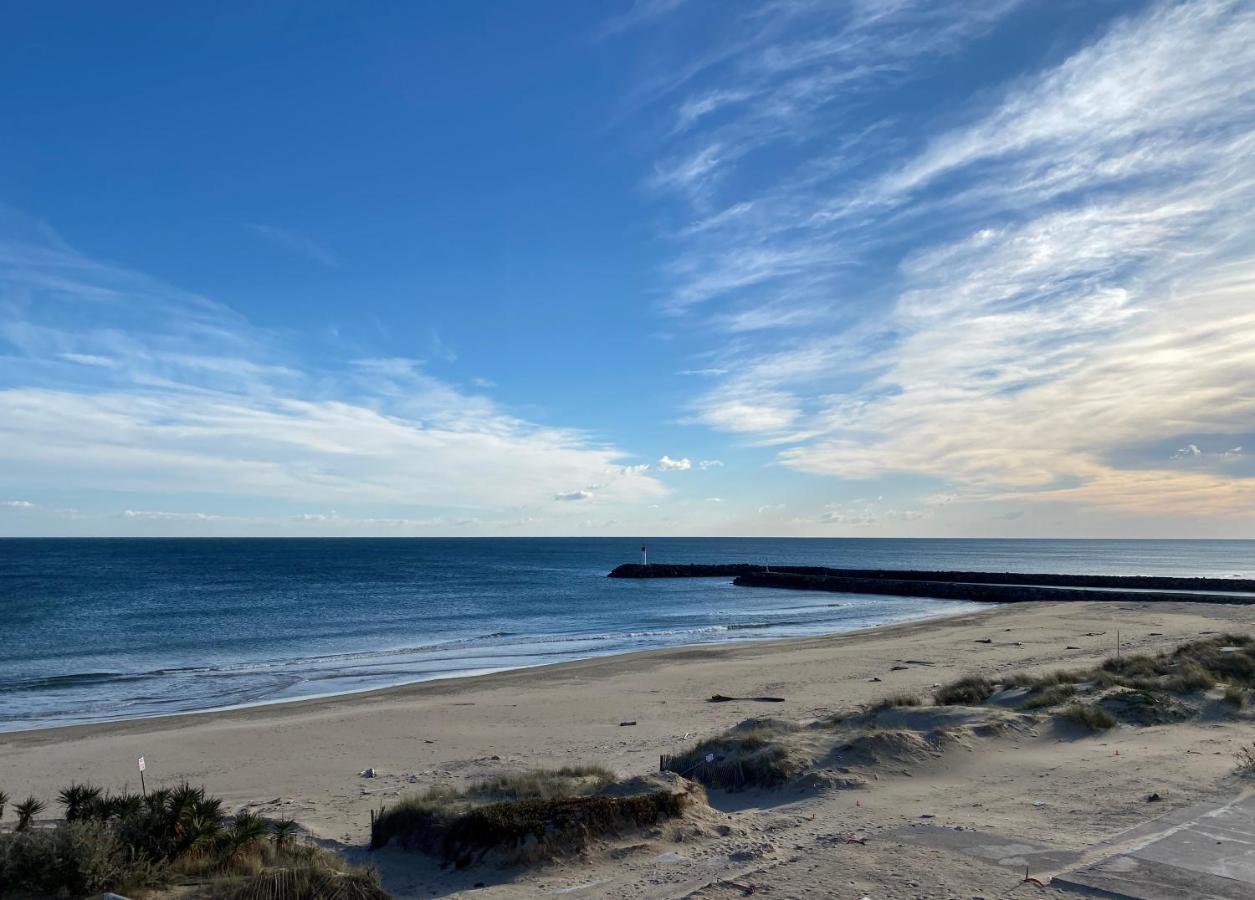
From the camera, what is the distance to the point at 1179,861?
6.98m

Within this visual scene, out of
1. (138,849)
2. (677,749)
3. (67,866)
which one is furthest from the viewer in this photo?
(677,749)

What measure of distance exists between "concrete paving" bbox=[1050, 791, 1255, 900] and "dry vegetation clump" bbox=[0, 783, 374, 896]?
585 cm

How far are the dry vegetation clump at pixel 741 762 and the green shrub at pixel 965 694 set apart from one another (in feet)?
14.7

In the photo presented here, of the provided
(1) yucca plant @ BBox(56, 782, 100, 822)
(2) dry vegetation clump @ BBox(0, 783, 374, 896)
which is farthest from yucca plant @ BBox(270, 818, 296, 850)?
(1) yucca plant @ BBox(56, 782, 100, 822)

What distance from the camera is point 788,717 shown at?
1722 cm

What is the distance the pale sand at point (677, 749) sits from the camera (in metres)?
7.59

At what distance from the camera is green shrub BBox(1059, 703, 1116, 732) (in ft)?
41.4

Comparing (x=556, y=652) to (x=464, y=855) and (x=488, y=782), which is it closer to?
(x=488, y=782)

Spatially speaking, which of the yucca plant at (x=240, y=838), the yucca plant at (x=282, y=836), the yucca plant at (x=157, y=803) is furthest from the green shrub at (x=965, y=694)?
the yucca plant at (x=157, y=803)

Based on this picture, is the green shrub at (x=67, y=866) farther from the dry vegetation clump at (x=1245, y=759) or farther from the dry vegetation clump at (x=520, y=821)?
the dry vegetation clump at (x=1245, y=759)

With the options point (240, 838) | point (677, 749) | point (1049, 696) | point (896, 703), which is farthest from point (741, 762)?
point (1049, 696)

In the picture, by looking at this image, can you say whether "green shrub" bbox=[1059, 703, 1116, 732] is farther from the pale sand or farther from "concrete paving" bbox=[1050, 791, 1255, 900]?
"concrete paving" bbox=[1050, 791, 1255, 900]

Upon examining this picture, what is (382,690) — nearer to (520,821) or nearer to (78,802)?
(78,802)

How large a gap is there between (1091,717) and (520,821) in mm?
9064
